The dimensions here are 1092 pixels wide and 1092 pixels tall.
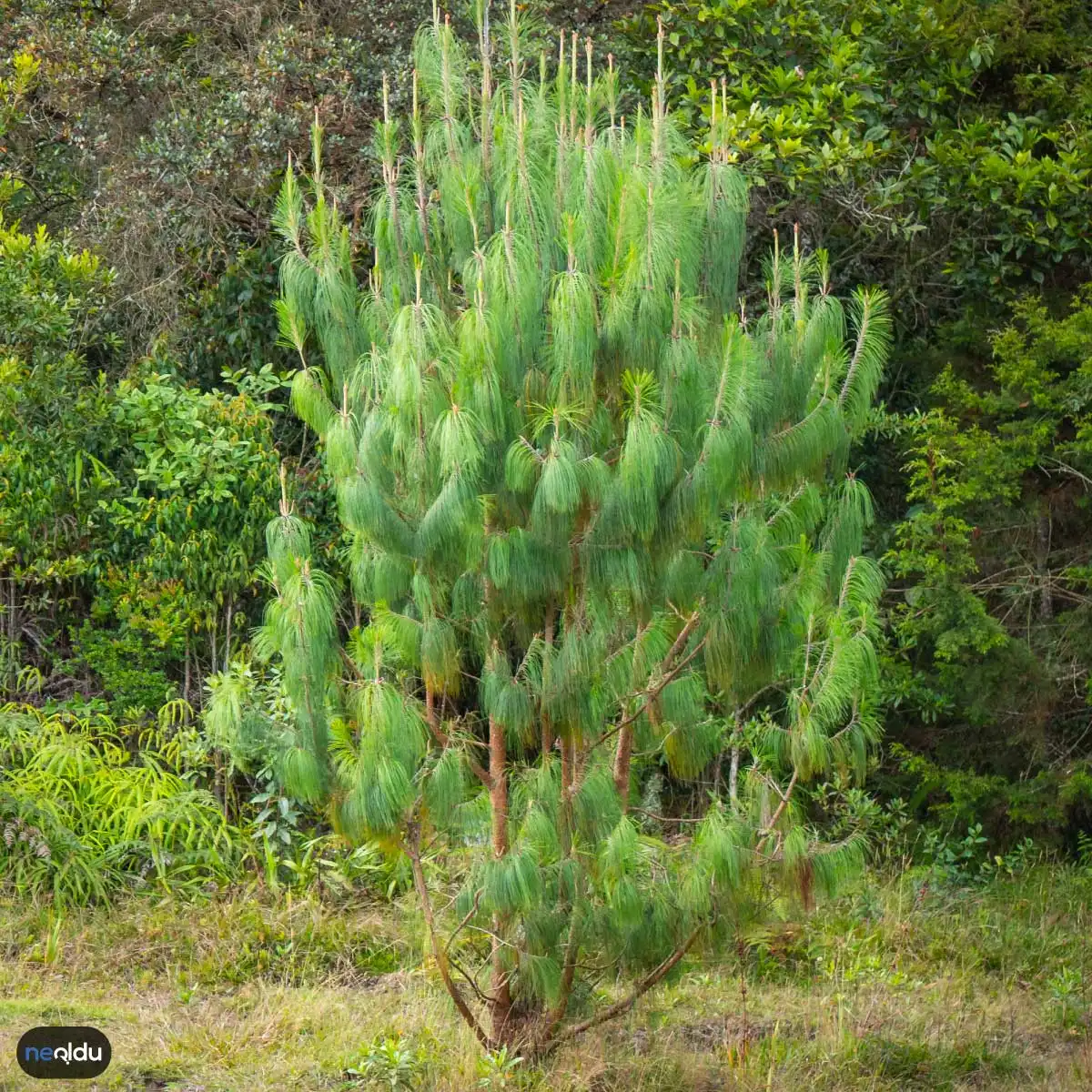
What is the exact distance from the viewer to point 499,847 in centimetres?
492

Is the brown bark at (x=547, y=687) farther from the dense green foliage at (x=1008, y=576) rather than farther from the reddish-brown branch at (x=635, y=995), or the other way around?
the dense green foliage at (x=1008, y=576)

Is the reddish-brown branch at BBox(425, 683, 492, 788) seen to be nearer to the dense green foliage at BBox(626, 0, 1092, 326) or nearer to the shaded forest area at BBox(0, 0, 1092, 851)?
the shaded forest area at BBox(0, 0, 1092, 851)

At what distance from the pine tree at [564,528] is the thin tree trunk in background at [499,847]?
11mm

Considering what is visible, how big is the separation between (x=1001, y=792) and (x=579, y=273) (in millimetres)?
4718

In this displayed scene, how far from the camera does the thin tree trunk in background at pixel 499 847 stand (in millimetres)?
4945

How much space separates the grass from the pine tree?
52cm

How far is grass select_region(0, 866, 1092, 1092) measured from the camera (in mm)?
5293

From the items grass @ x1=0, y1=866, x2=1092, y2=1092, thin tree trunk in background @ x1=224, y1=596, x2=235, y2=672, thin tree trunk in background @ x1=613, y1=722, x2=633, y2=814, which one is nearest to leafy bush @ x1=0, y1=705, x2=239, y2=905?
grass @ x1=0, y1=866, x2=1092, y2=1092

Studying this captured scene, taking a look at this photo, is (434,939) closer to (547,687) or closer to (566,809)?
(566,809)

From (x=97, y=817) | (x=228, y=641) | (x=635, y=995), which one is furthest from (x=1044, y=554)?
(x=97, y=817)

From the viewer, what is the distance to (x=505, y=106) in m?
5.32

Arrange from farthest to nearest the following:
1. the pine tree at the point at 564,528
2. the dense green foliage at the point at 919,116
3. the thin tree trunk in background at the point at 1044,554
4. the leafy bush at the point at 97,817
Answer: the thin tree trunk in background at the point at 1044,554 → the dense green foliage at the point at 919,116 → the leafy bush at the point at 97,817 → the pine tree at the point at 564,528

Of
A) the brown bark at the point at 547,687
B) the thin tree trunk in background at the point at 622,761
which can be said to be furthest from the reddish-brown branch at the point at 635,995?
the brown bark at the point at 547,687

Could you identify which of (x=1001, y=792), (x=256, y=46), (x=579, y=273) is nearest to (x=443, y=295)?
(x=579, y=273)
